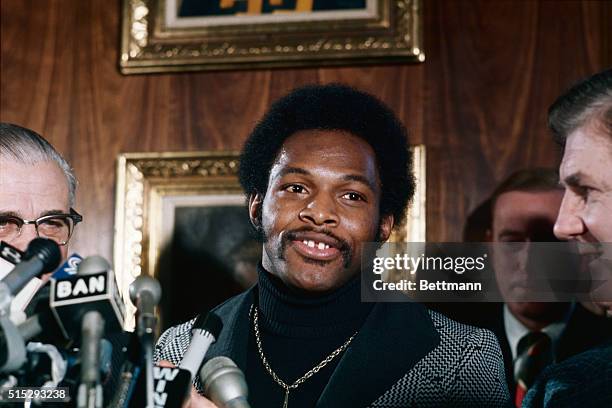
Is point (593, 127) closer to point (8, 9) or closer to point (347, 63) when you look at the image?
point (347, 63)

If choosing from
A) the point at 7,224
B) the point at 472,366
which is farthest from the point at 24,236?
the point at 472,366

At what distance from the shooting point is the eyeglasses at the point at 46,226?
183 cm

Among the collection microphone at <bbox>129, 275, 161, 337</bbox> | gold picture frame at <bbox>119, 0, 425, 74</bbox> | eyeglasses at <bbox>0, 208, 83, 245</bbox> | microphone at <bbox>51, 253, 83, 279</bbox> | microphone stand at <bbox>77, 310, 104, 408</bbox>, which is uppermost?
gold picture frame at <bbox>119, 0, 425, 74</bbox>

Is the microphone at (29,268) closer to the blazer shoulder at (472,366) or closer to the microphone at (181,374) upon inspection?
the microphone at (181,374)

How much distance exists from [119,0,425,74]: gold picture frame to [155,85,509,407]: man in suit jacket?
2.37ft

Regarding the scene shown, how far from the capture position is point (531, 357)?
8.19 feet

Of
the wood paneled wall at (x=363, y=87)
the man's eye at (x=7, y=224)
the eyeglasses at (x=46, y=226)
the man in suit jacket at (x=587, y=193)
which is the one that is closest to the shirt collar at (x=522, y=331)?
the wood paneled wall at (x=363, y=87)

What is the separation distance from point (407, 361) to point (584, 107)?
2.08 feet

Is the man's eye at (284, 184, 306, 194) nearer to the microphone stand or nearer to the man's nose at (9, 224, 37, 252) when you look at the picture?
the man's nose at (9, 224, 37, 252)

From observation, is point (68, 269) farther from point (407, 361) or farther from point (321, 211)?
point (407, 361)

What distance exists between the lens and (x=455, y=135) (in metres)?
2.72

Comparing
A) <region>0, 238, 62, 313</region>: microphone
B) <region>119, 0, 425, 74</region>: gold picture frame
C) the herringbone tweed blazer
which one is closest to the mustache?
the herringbone tweed blazer

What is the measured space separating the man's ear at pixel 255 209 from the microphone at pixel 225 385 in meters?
0.86

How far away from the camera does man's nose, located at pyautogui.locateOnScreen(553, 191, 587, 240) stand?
5.81ft
